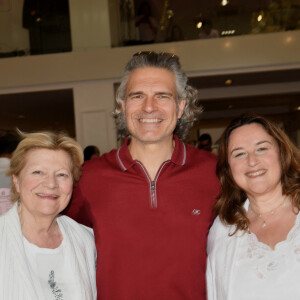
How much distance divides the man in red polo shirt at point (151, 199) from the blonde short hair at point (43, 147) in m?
0.15

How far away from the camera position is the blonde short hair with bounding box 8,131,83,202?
2062mm

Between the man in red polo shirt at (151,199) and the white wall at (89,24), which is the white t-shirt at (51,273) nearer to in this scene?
the man in red polo shirt at (151,199)

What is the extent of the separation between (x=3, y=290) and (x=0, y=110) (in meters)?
10.1

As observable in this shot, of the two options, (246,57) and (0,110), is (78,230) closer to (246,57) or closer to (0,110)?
(246,57)

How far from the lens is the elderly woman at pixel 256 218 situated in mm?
1800

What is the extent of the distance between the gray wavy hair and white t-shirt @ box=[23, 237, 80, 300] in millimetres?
974

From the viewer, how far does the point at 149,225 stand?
2.09 meters

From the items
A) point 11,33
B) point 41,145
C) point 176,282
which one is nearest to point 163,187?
point 176,282

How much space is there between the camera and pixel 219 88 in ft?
34.3

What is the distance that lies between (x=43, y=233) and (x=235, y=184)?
1.04 m

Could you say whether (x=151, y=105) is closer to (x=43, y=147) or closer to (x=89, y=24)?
(x=43, y=147)

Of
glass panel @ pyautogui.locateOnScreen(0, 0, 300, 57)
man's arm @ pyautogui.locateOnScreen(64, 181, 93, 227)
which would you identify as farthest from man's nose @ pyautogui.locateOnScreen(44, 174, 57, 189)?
glass panel @ pyautogui.locateOnScreen(0, 0, 300, 57)

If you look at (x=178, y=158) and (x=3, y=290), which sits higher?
(x=178, y=158)

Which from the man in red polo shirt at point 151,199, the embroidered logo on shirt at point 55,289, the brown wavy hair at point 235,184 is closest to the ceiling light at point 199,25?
the man in red polo shirt at point 151,199
